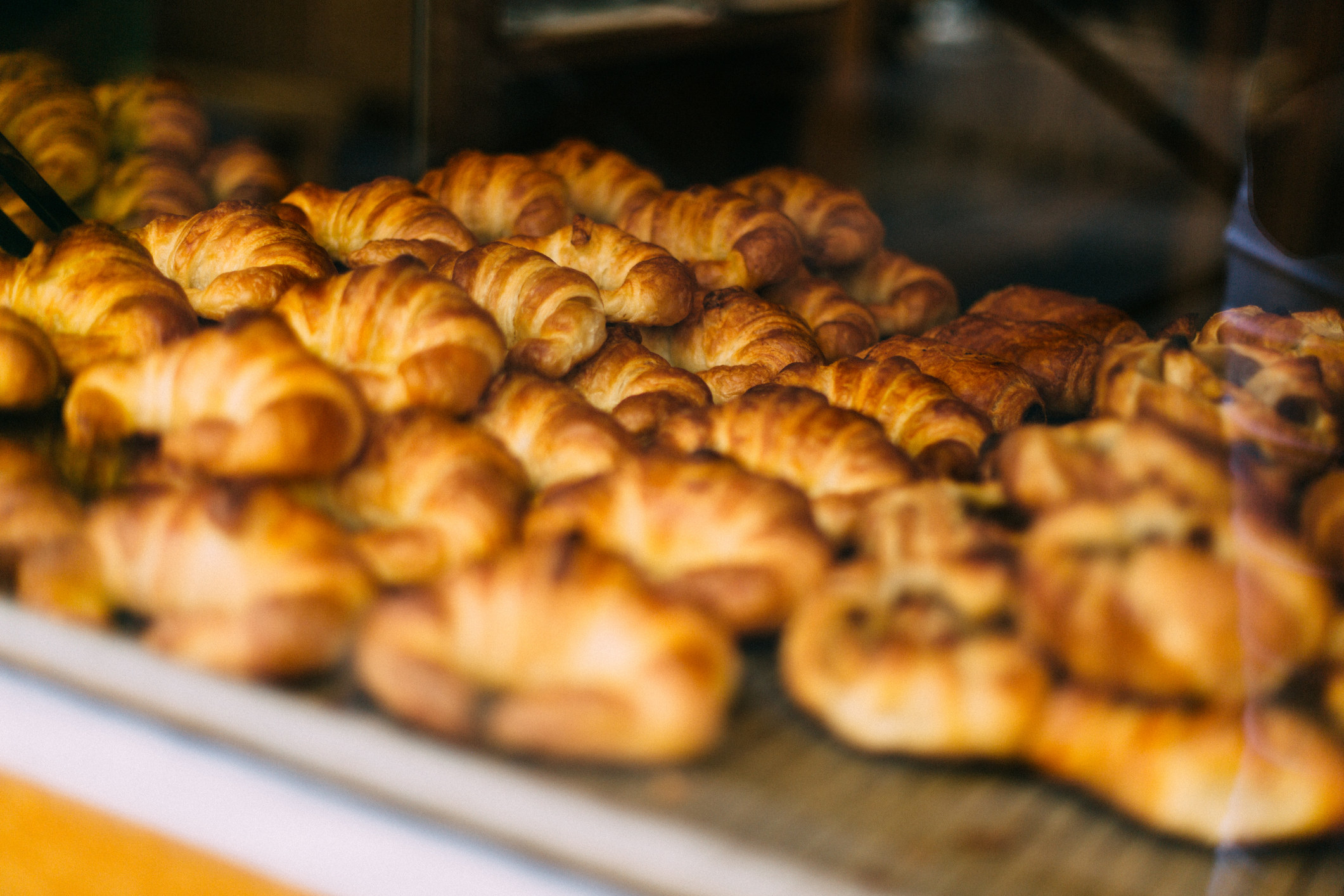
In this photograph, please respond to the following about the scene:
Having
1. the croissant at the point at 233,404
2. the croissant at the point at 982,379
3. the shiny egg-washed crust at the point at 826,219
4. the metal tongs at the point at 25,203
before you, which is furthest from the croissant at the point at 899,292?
the metal tongs at the point at 25,203

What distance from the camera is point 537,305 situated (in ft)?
4.20

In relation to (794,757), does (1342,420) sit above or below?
above

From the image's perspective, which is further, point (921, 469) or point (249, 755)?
point (921, 469)

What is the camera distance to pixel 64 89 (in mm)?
1754

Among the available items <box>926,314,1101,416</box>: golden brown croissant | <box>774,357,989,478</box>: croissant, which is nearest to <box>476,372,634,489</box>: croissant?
<box>774,357,989,478</box>: croissant

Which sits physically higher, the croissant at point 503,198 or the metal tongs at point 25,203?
the metal tongs at point 25,203

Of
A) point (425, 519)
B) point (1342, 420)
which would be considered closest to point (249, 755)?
point (425, 519)

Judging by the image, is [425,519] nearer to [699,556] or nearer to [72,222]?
[699,556]

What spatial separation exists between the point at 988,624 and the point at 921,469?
31cm

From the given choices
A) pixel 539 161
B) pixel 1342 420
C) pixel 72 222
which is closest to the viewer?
pixel 1342 420

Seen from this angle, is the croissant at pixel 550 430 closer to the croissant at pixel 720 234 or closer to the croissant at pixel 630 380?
the croissant at pixel 630 380

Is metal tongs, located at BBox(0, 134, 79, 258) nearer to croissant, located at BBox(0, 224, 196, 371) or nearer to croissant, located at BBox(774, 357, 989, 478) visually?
croissant, located at BBox(0, 224, 196, 371)

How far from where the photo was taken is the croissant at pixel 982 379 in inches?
52.3

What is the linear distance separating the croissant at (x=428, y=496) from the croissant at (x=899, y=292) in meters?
0.89
